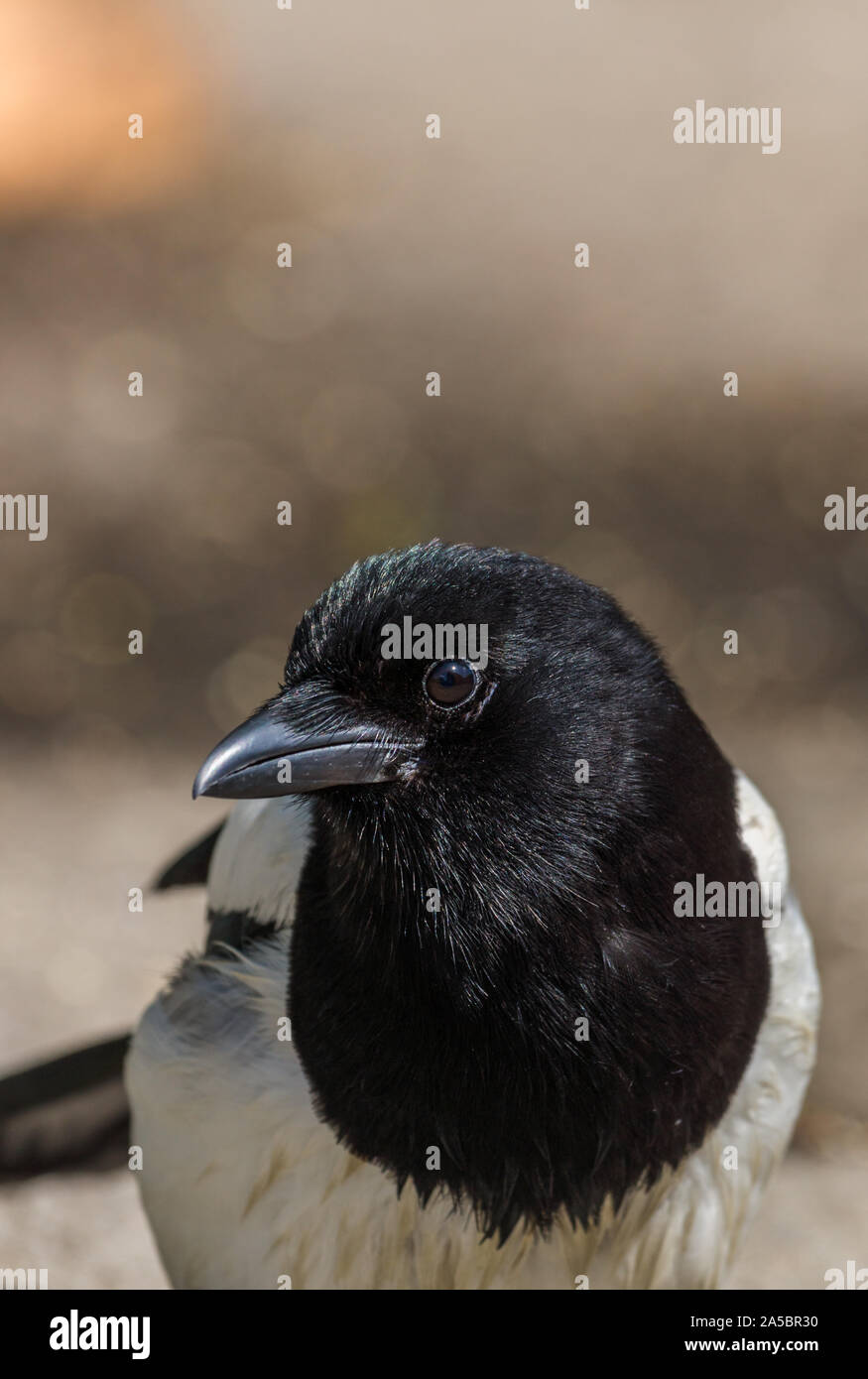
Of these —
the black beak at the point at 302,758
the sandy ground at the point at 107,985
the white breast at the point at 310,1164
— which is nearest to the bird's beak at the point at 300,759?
the black beak at the point at 302,758

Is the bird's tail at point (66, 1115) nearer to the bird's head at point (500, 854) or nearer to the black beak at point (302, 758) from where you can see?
the bird's head at point (500, 854)

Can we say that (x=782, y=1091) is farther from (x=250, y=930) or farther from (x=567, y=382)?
(x=567, y=382)

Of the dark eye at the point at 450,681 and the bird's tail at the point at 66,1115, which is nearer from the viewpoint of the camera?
the dark eye at the point at 450,681

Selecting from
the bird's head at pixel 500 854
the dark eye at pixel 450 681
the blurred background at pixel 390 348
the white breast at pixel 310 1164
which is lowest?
the white breast at pixel 310 1164

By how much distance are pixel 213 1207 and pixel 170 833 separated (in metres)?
3.28

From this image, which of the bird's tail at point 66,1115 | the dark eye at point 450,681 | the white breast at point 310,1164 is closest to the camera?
the dark eye at point 450,681

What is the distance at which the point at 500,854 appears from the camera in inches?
80.7

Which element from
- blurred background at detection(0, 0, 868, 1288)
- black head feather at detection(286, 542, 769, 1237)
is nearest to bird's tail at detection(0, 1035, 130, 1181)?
black head feather at detection(286, 542, 769, 1237)

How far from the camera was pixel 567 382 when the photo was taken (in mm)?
6188

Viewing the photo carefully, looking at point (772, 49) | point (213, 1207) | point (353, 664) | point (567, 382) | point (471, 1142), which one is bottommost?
point (213, 1207)

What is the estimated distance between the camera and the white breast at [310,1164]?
8.00 feet

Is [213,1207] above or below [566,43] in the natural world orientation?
below

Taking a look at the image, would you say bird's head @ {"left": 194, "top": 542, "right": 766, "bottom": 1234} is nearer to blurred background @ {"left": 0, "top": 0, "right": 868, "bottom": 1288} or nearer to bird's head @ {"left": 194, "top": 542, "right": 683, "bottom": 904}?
bird's head @ {"left": 194, "top": 542, "right": 683, "bottom": 904}

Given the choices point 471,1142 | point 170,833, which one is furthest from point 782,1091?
point 170,833
